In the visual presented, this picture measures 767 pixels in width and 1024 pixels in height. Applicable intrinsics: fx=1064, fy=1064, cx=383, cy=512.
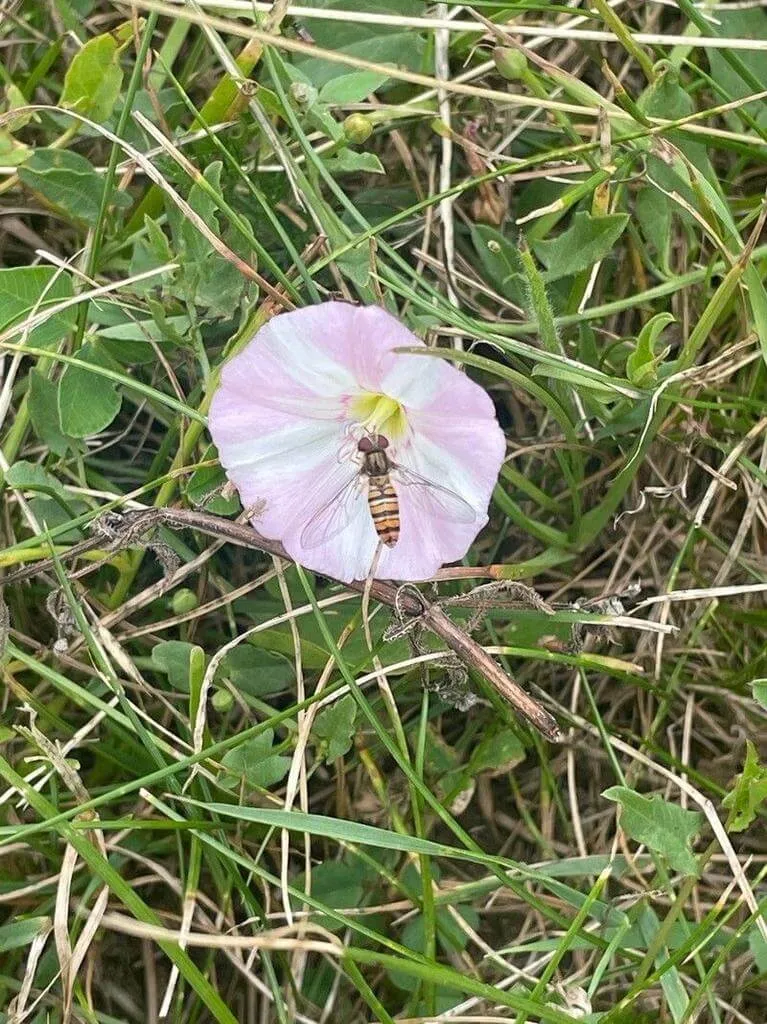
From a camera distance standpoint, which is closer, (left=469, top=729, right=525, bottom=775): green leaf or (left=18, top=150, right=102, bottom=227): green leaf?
(left=18, top=150, right=102, bottom=227): green leaf

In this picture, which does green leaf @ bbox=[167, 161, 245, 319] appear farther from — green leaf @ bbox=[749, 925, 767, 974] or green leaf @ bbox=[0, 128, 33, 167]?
green leaf @ bbox=[749, 925, 767, 974]

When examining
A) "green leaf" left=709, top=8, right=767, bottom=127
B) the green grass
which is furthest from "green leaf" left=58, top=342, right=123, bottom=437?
"green leaf" left=709, top=8, right=767, bottom=127

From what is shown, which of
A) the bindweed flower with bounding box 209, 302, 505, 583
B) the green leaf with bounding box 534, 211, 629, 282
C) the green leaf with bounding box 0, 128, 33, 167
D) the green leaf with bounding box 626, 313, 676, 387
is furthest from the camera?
the green leaf with bounding box 0, 128, 33, 167

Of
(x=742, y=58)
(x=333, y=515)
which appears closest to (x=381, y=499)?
(x=333, y=515)

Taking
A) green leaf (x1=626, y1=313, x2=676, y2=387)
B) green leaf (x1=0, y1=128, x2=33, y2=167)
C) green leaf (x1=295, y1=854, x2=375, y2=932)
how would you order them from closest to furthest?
green leaf (x1=626, y1=313, x2=676, y2=387)
green leaf (x1=0, y1=128, x2=33, y2=167)
green leaf (x1=295, y1=854, x2=375, y2=932)

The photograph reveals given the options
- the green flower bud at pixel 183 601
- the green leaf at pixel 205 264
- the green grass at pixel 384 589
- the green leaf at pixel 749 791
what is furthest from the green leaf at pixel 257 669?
the green leaf at pixel 749 791

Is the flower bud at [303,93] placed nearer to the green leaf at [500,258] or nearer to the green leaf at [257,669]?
the green leaf at [500,258]

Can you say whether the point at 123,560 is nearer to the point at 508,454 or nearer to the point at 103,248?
the point at 103,248
